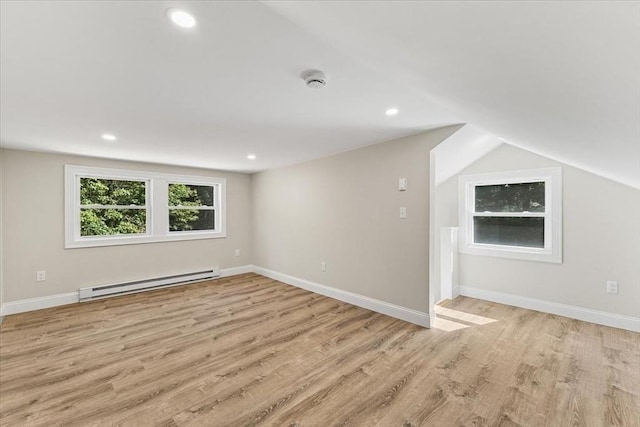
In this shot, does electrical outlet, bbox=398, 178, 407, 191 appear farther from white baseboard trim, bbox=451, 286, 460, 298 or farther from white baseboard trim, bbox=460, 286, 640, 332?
white baseboard trim, bbox=460, 286, 640, 332

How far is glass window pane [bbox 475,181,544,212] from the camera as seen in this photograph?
3.46 meters

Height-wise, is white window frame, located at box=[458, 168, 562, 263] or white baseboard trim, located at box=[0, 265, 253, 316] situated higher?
white window frame, located at box=[458, 168, 562, 263]

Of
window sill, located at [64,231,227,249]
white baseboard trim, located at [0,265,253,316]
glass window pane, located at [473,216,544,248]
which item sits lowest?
white baseboard trim, located at [0,265,253,316]

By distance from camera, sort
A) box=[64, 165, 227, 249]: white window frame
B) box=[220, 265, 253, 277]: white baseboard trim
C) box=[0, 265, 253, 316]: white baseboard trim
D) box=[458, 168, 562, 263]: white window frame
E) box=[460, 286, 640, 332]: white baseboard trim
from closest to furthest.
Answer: box=[460, 286, 640, 332]: white baseboard trim
box=[458, 168, 562, 263]: white window frame
box=[0, 265, 253, 316]: white baseboard trim
box=[64, 165, 227, 249]: white window frame
box=[220, 265, 253, 277]: white baseboard trim

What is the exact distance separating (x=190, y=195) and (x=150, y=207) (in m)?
0.70

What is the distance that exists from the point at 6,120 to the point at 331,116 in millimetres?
2853

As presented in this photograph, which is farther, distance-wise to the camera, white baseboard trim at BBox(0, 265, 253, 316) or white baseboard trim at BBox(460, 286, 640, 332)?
white baseboard trim at BBox(0, 265, 253, 316)

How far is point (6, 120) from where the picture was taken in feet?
7.89

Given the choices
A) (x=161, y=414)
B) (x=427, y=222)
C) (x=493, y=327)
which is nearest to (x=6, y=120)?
(x=161, y=414)

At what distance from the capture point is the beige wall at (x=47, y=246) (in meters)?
3.42

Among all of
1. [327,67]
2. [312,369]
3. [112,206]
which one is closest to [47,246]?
[112,206]

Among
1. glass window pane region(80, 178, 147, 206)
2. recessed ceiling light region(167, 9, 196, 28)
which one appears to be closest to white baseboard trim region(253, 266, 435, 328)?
glass window pane region(80, 178, 147, 206)

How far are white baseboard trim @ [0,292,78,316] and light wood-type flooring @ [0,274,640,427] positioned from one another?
0.20 metres

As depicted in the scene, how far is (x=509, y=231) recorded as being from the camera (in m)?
3.71
